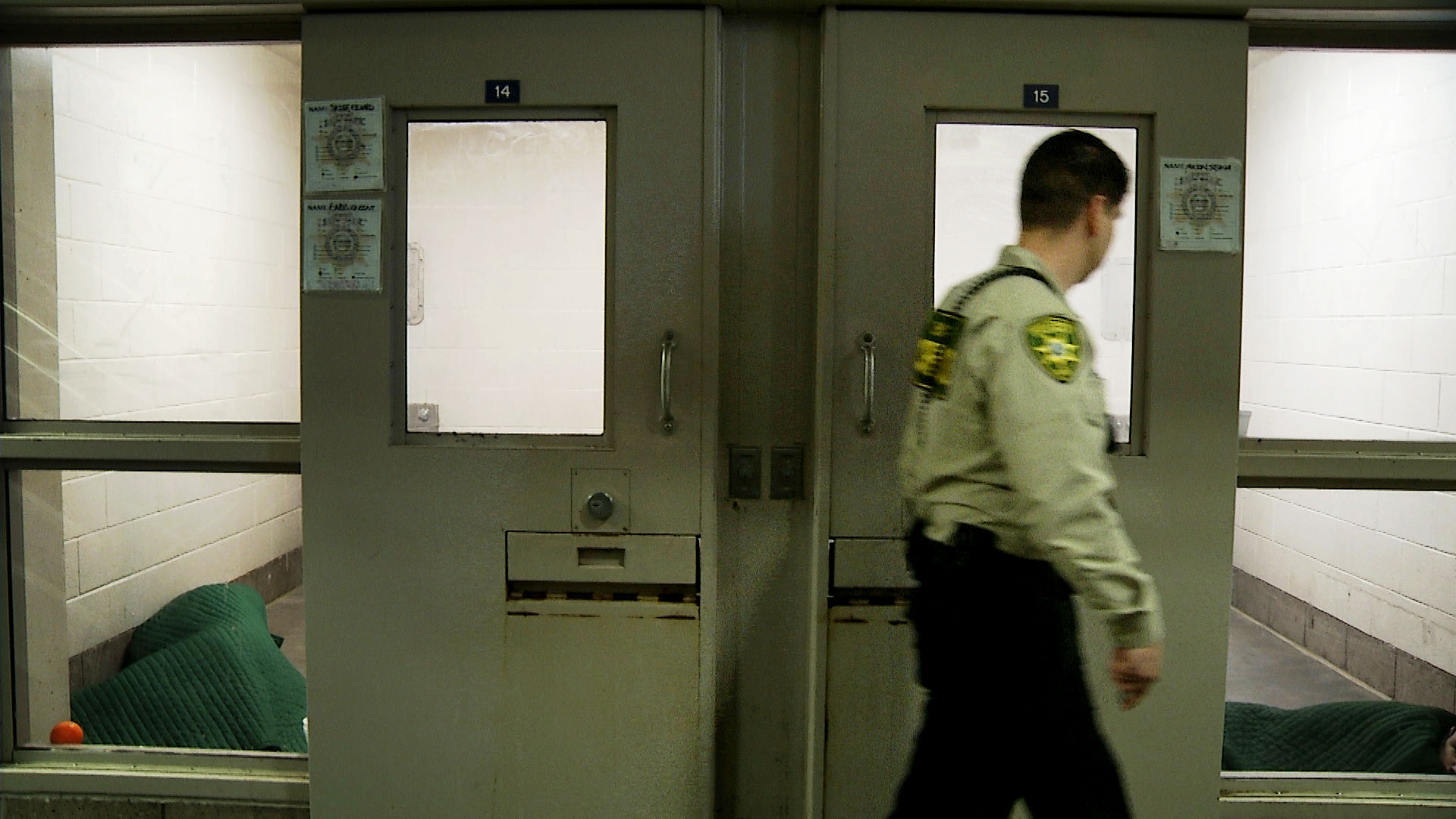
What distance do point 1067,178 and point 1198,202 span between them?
0.48 metres

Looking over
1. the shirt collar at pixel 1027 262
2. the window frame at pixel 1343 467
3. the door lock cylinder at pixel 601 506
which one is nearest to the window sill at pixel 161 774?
the door lock cylinder at pixel 601 506

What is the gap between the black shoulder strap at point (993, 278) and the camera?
4.95ft

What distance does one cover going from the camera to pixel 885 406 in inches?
74.8

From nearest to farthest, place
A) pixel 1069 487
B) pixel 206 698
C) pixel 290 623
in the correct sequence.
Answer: pixel 1069 487 < pixel 206 698 < pixel 290 623

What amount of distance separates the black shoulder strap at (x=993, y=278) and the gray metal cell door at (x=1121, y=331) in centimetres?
34

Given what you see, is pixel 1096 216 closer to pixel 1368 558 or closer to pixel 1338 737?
pixel 1338 737

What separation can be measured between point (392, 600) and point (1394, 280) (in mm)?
2989

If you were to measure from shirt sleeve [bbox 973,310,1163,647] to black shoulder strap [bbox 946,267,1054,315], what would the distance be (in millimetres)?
156

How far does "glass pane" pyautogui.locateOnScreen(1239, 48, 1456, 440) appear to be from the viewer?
2602 millimetres

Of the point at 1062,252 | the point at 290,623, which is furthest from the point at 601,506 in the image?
the point at 290,623

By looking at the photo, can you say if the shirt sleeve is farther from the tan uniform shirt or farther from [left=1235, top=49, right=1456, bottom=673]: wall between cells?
[left=1235, top=49, right=1456, bottom=673]: wall between cells

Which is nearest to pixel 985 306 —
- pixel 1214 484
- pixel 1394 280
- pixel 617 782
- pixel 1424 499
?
pixel 1214 484

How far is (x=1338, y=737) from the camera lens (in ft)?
7.55

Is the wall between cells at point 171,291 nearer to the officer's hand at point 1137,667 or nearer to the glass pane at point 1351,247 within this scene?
the officer's hand at point 1137,667
